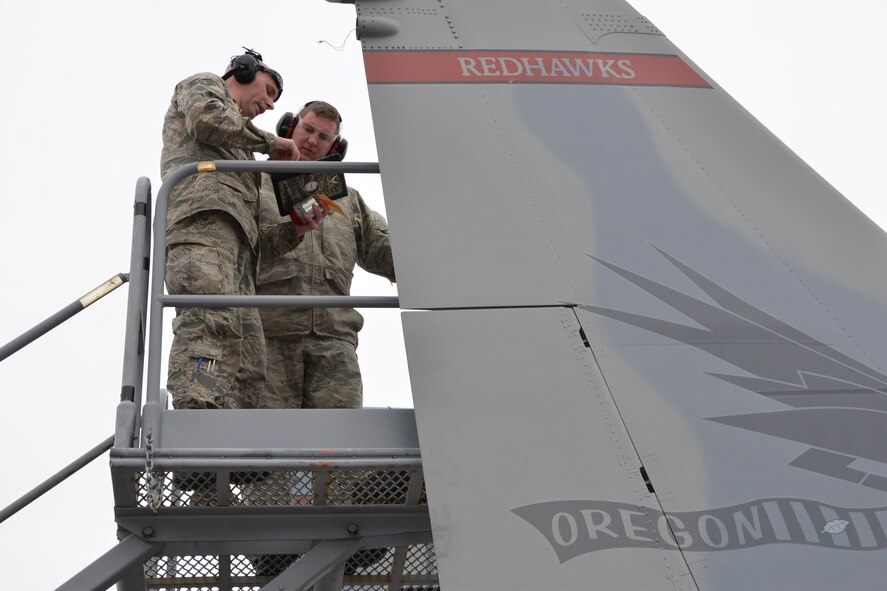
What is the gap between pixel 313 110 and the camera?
5992 mm

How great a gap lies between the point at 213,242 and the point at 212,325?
48 centimetres

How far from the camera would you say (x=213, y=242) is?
16.1 ft

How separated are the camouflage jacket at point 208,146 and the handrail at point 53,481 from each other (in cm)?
115

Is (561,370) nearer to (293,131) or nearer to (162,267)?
(162,267)

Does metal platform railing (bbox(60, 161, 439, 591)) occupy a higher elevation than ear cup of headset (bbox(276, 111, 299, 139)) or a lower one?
lower

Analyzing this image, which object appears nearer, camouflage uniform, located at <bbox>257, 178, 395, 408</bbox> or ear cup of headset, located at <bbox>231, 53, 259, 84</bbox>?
ear cup of headset, located at <bbox>231, 53, 259, 84</bbox>

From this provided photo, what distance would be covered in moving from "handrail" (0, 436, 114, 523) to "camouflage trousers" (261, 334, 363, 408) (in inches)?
38.4

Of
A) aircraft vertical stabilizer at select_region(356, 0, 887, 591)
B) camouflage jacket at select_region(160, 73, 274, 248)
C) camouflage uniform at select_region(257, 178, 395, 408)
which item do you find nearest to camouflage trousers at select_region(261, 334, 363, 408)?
camouflage uniform at select_region(257, 178, 395, 408)

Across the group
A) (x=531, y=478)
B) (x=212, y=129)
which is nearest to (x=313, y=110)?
(x=212, y=129)

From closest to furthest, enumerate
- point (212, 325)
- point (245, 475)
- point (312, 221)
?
point (245, 475)
point (212, 325)
point (312, 221)

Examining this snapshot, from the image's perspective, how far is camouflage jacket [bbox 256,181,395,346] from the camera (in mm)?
5855

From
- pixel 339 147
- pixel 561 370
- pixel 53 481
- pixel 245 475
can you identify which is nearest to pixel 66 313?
pixel 53 481

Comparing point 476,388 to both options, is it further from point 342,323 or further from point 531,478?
point 342,323

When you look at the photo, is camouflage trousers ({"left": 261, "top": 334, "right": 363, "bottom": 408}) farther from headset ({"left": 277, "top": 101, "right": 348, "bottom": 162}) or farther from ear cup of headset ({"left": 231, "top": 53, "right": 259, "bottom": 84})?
ear cup of headset ({"left": 231, "top": 53, "right": 259, "bottom": 84})
